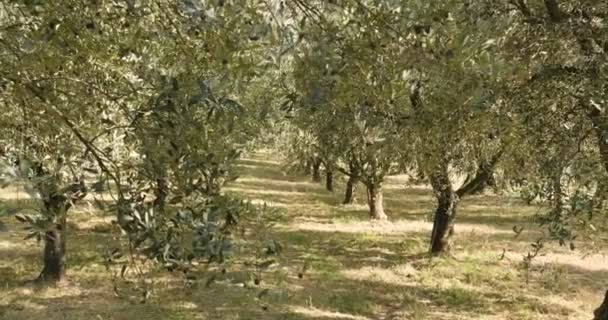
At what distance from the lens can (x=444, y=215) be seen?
64.3 feet

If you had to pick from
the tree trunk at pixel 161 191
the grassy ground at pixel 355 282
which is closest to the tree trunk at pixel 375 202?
the grassy ground at pixel 355 282

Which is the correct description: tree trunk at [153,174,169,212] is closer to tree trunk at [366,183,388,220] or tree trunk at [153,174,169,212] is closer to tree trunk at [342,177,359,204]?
tree trunk at [366,183,388,220]

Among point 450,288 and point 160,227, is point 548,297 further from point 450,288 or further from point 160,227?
point 160,227

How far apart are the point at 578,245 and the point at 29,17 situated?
70.5 feet

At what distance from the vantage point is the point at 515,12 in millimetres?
8570

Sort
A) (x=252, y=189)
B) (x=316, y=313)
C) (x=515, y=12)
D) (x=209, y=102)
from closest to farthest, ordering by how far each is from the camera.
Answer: (x=209, y=102)
(x=515, y=12)
(x=316, y=313)
(x=252, y=189)

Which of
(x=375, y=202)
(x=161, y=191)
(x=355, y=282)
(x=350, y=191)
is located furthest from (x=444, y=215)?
(x=161, y=191)

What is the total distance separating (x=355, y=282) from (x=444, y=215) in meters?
4.14

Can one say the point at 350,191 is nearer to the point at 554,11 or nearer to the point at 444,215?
the point at 444,215

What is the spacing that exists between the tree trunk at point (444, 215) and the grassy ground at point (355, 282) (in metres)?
0.56

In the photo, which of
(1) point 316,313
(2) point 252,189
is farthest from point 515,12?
(2) point 252,189

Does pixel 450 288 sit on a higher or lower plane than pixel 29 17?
lower

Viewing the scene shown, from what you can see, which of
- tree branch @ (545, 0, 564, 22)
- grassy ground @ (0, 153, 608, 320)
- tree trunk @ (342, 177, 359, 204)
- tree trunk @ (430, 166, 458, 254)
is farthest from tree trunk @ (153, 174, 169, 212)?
tree trunk @ (342, 177, 359, 204)

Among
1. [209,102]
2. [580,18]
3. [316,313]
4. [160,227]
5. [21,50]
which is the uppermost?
[580,18]
